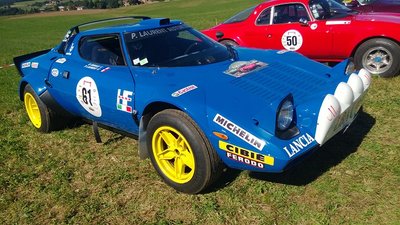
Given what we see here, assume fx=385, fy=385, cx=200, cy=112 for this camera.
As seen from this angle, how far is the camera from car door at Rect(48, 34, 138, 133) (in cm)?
374

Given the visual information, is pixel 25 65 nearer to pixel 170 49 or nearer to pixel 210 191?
pixel 170 49

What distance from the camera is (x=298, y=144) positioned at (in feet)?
9.57

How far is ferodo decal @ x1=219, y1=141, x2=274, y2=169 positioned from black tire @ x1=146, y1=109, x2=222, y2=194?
0.15 metres

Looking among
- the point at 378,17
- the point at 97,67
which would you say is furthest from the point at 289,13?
the point at 97,67

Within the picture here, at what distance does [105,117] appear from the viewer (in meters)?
4.04

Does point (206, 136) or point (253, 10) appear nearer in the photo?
point (206, 136)

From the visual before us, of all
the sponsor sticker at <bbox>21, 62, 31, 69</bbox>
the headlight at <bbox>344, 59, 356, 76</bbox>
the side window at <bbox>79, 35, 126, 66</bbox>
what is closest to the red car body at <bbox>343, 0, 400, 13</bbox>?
the headlight at <bbox>344, 59, 356, 76</bbox>

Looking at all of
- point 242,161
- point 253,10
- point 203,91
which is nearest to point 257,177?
point 242,161

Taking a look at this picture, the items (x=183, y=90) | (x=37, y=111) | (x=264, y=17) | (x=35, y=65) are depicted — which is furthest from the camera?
(x=264, y=17)

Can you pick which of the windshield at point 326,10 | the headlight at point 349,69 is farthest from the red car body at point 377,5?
the headlight at point 349,69

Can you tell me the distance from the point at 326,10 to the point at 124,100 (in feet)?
14.3

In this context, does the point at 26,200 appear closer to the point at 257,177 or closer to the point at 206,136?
the point at 206,136

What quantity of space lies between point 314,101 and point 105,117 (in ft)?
6.95

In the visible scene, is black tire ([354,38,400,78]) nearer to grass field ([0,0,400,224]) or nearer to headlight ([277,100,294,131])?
grass field ([0,0,400,224])
